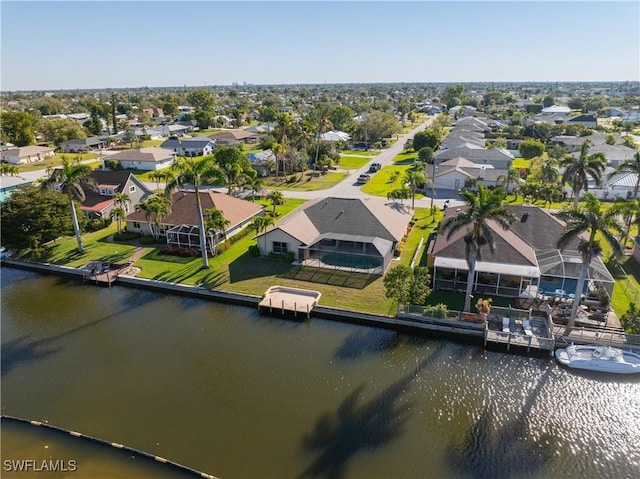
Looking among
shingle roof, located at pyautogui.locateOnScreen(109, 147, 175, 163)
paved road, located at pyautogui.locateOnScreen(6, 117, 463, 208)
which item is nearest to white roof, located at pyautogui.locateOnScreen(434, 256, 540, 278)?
paved road, located at pyautogui.locateOnScreen(6, 117, 463, 208)

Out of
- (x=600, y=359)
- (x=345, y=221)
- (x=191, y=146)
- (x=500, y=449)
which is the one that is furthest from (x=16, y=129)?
(x=600, y=359)

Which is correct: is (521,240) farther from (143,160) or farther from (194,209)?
(143,160)

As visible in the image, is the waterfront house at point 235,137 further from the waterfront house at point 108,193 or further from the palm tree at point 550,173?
the palm tree at point 550,173

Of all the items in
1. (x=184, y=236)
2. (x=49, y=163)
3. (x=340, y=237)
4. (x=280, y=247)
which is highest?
(x=49, y=163)

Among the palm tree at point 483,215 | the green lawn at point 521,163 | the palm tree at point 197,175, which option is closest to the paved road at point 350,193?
the green lawn at point 521,163

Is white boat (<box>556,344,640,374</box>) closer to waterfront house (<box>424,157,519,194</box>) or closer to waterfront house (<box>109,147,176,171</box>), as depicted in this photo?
waterfront house (<box>424,157,519,194</box>)

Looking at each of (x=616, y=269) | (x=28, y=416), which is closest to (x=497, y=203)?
(x=616, y=269)
